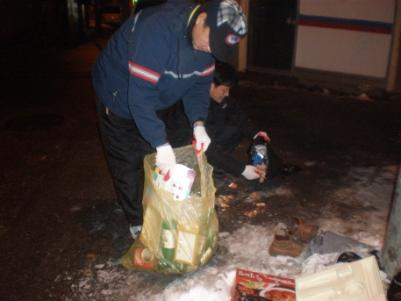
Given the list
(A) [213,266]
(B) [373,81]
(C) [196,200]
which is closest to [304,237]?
(A) [213,266]

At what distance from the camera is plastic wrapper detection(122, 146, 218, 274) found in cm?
242

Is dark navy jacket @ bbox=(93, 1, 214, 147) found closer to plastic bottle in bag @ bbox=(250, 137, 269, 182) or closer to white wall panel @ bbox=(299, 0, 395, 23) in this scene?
plastic bottle in bag @ bbox=(250, 137, 269, 182)

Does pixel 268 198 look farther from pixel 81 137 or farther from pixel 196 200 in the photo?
pixel 81 137

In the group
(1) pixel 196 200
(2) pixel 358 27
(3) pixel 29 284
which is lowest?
(3) pixel 29 284

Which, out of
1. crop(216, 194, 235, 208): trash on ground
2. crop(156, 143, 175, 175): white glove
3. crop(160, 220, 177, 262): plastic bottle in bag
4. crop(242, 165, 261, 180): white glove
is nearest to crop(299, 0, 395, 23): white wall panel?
crop(242, 165, 261, 180): white glove

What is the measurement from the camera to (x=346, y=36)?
22.5ft

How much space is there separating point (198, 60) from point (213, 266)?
4.49ft

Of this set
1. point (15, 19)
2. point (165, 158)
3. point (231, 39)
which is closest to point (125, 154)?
point (165, 158)

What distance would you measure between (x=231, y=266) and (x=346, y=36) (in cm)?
533

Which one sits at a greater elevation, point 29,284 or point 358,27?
point 358,27

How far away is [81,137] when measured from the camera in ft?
16.4

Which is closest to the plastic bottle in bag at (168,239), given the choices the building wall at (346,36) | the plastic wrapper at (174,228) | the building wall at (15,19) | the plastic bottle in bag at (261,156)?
the plastic wrapper at (174,228)

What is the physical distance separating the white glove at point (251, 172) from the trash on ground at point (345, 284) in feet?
4.84

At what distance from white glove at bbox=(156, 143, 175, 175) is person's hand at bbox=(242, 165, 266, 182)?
1346mm
